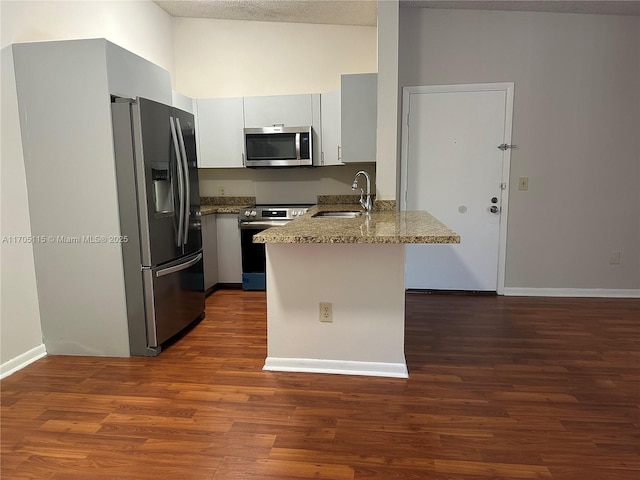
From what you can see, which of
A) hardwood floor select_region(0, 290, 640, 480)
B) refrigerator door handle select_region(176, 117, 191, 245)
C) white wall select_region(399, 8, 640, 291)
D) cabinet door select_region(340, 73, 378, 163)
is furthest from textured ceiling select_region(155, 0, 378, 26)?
hardwood floor select_region(0, 290, 640, 480)

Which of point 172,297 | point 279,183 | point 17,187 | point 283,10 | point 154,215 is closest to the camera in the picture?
point 17,187

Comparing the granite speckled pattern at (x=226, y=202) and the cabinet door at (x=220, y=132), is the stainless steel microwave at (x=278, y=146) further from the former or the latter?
the granite speckled pattern at (x=226, y=202)

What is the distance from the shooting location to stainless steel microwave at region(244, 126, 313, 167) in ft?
12.9

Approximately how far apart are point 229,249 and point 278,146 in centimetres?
118

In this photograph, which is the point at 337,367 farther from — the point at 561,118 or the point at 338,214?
the point at 561,118

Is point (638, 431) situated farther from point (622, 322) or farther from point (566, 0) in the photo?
point (566, 0)

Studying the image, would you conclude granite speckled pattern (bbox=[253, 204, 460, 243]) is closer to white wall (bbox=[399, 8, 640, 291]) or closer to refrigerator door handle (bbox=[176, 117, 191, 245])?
refrigerator door handle (bbox=[176, 117, 191, 245])

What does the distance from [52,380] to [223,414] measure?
1.16 meters

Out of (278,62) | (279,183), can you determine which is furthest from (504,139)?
(278,62)

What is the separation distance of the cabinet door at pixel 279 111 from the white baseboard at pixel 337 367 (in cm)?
249

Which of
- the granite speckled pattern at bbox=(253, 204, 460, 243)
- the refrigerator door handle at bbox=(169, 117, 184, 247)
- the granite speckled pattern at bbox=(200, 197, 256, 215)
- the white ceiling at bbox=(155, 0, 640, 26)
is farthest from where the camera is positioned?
the granite speckled pattern at bbox=(200, 197, 256, 215)

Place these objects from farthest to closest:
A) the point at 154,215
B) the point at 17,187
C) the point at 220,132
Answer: the point at 220,132 < the point at 154,215 < the point at 17,187

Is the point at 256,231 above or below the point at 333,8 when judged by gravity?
below

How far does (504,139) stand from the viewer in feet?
12.1
